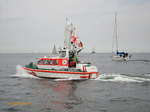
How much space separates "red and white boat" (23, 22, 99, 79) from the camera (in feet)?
85.4

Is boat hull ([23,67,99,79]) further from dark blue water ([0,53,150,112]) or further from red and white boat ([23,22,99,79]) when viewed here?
dark blue water ([0,53,150,112])

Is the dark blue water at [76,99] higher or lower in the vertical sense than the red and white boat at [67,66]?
lower

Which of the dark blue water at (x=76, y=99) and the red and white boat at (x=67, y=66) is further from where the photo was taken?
the red and white boat at (x=67, y=66)

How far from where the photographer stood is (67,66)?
2638 centimetres

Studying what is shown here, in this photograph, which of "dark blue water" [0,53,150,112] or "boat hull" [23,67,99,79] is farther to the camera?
"boat hull" [23,67,99,79]

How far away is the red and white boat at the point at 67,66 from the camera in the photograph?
26.0m

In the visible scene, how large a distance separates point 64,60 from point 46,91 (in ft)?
24.7

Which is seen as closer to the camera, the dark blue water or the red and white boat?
the dark blue water

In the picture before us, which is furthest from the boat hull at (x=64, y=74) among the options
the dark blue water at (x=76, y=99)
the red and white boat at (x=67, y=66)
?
the dark blue water at (x=76, y=99)

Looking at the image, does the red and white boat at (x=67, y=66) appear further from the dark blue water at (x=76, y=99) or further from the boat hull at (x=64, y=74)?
the dark blue water at (x=76, y=99)

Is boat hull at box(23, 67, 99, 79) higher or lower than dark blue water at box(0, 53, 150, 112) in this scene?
higher

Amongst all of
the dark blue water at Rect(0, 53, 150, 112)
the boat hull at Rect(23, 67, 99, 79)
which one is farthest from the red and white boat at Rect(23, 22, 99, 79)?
the dark blue water at Rect(0, 53, 150, 112)

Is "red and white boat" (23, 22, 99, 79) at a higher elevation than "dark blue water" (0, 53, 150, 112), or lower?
higher

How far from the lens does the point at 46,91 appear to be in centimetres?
1984
